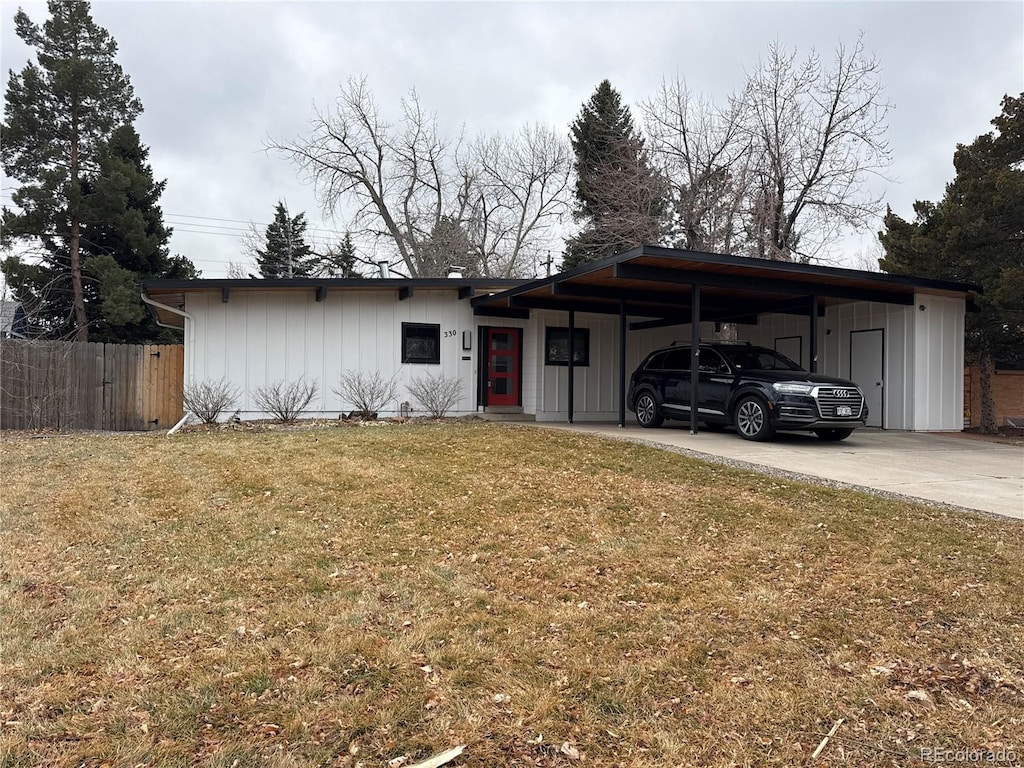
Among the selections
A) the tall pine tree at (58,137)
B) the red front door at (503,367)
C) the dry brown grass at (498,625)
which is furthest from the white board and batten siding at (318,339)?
the tall pine tree at (58,137)

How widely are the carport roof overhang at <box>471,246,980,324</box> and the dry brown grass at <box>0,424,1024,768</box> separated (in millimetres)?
4841

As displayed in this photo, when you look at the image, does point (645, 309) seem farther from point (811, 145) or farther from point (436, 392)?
point (811, 145)

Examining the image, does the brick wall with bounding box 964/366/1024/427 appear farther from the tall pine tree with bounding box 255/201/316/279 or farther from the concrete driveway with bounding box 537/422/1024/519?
the tall pine tree with bounding box 255/201/316/279

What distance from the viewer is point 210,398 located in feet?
39.2

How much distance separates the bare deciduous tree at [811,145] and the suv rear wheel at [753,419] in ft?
37.4

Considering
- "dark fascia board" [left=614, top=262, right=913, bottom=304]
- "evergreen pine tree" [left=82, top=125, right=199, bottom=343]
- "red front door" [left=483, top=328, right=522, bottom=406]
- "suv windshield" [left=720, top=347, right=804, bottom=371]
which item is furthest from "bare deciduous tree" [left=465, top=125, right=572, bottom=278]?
"suv windshield" [left=720, top=347, right=804, bottom=371]

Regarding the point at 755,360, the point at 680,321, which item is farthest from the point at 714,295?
the point at 755,360

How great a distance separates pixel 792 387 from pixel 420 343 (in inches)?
296

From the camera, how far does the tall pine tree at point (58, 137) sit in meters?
21.8

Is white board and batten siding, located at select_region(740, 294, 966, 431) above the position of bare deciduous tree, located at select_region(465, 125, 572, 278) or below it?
below

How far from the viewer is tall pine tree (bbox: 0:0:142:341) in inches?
858

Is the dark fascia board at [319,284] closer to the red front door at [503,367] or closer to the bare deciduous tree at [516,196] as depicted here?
the red front door at [503,367]

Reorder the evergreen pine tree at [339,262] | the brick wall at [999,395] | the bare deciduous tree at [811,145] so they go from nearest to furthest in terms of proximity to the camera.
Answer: the brick wall at [999,395], the bare deciduous tree at [811,145], the evergreen pine tree at [339,262]
